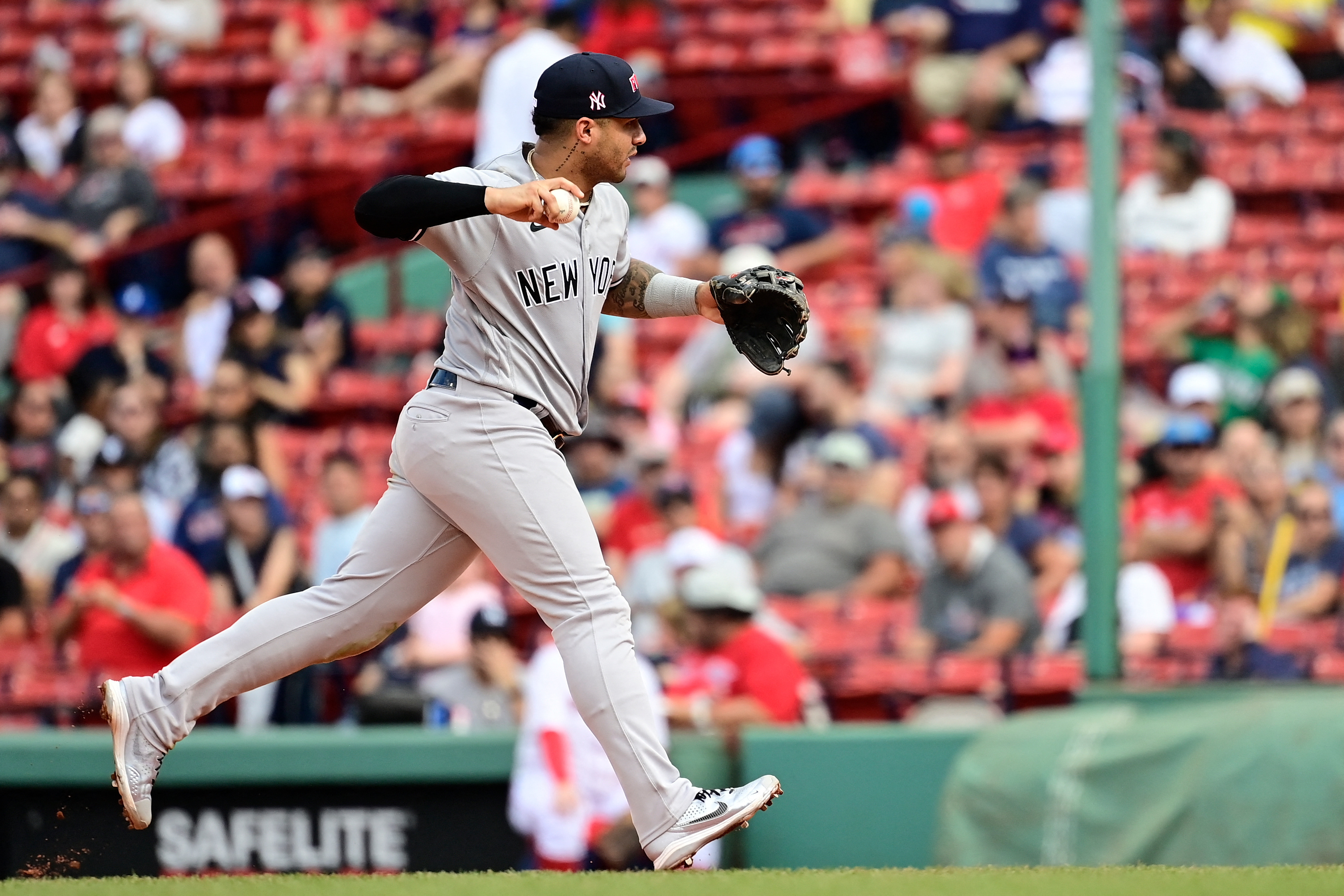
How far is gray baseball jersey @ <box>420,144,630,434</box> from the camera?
12.8 ft

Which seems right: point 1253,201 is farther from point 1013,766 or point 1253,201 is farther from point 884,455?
point 1013,766

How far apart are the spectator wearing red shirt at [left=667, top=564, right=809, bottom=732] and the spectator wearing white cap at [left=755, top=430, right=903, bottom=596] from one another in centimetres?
123

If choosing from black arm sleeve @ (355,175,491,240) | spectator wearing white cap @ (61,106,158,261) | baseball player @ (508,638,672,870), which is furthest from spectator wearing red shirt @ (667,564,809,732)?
spectator wearing white cap @ (61,106,158,261)

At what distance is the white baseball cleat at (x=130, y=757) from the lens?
4.08m

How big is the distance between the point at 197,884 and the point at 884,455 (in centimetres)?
518

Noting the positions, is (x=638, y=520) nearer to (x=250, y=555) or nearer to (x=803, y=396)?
(x=803, y=396)

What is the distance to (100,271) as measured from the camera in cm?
1184

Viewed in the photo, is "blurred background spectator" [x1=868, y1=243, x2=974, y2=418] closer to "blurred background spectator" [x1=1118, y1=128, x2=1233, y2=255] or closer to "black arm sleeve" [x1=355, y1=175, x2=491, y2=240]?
"blurred background spectator" [x1=1118, y1=128, x2=1233, y2=255]

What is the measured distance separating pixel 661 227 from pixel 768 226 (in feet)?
1.93

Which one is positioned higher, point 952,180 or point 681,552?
point 952,180

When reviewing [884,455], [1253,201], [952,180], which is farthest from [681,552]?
[1253,201]

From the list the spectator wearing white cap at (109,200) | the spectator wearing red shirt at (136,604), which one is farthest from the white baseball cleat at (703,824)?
the spectator wearing white cap at (109,200)

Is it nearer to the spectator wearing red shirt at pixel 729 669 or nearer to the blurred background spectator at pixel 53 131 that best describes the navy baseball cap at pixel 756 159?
the spectator wearing red shirt at pixel 729 669

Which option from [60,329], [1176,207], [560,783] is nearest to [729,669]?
[560,783]
